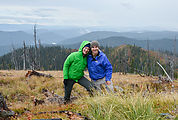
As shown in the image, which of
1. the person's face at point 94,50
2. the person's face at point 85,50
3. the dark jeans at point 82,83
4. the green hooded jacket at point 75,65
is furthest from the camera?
the dark jeans at point 82,83

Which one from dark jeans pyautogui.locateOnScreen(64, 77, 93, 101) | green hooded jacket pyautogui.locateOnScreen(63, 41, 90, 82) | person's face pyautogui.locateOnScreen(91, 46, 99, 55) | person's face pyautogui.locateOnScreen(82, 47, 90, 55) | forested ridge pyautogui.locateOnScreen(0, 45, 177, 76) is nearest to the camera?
person's face pyautogui.locateOnScreen(91, 46, 99, 55)

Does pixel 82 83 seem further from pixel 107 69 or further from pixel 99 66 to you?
pixel 107 69

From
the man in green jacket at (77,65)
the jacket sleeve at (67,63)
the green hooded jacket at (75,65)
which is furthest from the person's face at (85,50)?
the jacket sleeve at (67,63)

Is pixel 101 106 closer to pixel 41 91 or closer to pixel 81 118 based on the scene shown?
pixel 81 118

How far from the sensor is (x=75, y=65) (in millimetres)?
5594

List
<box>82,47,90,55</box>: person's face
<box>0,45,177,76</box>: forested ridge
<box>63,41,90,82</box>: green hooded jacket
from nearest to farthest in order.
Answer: <box>82,47,90,55</box>: person's face < <box>63,41,90,82</box>: green hooded jacket < <box>0,45,177,76</box>: forested ridge

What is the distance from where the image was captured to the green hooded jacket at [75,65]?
555cm

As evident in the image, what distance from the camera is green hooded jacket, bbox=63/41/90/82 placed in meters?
5.55

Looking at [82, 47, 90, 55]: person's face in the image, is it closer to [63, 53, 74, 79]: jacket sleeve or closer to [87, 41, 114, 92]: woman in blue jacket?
Result: [87, 41, 114, 92]: woman in blue jacket

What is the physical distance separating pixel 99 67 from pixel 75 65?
768mm

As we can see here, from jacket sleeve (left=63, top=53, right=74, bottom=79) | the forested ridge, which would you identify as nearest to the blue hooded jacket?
jacket sleeve (left=63, top=53, right=74, bottom=79)

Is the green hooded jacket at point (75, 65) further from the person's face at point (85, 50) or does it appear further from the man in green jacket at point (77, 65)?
the person's face at point (85, 50)

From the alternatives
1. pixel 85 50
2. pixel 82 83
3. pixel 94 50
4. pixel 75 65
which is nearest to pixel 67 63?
pixel 75 65

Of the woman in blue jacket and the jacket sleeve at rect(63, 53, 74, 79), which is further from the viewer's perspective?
the jacket sleeve at rect(63, 53, 74, 79)
